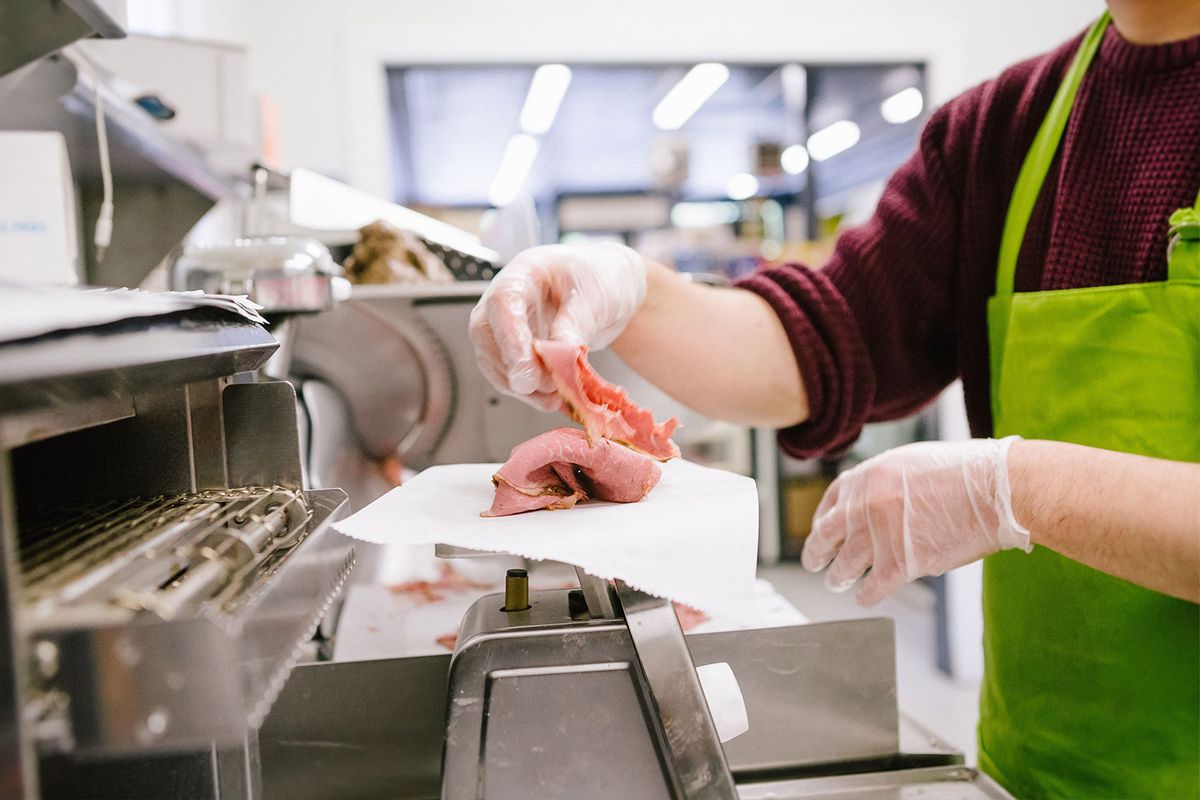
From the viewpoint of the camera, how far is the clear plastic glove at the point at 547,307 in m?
0.84

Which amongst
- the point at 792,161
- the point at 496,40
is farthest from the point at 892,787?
the point at 792,161

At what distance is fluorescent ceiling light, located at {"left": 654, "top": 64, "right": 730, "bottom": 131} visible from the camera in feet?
19.3

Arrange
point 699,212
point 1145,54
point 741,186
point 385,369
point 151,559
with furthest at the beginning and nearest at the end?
point 741,186 → point 699,212 → point 385,369 → point 1145,54 → point 151,559

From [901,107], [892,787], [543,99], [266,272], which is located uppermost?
[543,99]

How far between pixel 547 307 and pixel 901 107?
21.6 feet

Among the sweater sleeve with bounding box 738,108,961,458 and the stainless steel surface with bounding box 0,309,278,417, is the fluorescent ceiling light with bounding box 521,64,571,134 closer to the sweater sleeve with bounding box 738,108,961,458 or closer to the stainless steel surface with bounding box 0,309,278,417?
the sweater sleeve with bounding box 738,108,961,458

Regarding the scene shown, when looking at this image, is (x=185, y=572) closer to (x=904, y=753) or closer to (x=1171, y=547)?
(x=904, y=753)

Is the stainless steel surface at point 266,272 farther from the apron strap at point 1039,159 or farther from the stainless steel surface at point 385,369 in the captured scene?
the apron strap at point 1039,159

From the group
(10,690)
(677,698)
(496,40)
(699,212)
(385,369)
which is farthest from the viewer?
(699,212)

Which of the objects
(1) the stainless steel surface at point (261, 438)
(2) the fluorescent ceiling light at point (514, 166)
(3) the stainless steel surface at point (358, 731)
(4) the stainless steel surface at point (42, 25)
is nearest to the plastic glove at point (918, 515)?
(3) the stainless steel surface at point (358, 731)

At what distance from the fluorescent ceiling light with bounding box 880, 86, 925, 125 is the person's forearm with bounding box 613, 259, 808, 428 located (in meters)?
5.95

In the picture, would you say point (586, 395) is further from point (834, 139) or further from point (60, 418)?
point (834, 139)

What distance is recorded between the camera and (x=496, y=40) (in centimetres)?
297

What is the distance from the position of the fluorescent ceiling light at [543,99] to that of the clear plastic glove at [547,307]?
15.2 ft
